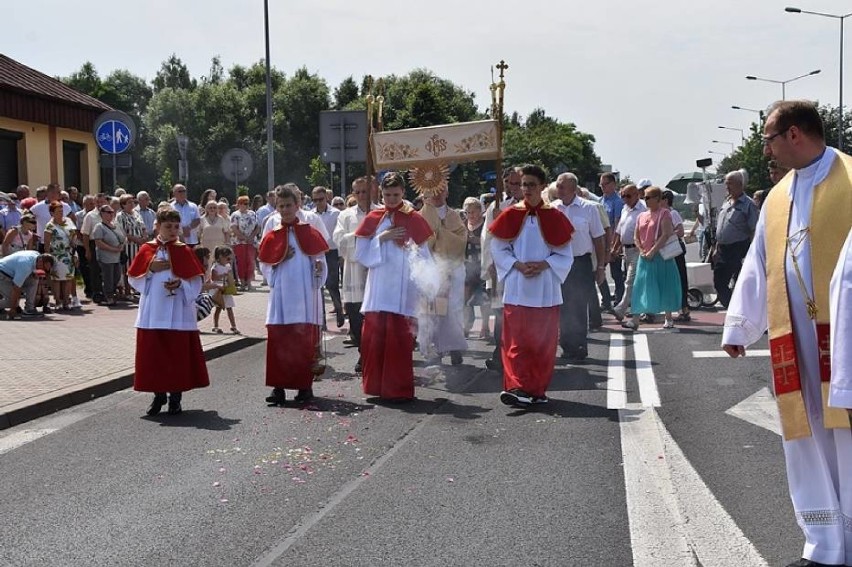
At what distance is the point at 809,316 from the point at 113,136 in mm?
12462

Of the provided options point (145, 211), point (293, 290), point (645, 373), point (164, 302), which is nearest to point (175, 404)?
point (164, 302)

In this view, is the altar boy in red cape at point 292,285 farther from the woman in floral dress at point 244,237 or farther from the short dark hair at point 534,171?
the woman in floral dress at point 244,237

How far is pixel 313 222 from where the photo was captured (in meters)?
12.2

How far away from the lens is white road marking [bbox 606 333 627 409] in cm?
1019

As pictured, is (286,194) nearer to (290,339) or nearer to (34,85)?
(290,339)

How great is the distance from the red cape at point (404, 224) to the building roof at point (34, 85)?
19.2 metres

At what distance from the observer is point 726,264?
16.9 metres

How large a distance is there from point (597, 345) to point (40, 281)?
846cm

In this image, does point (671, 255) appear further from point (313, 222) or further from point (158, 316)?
point (158, 316)

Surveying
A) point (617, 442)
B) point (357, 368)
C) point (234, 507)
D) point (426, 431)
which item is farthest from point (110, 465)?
point (357, 368)

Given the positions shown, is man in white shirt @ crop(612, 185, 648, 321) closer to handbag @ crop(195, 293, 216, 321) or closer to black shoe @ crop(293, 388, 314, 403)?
black shoe @ crop(293, 388, 314, 403)

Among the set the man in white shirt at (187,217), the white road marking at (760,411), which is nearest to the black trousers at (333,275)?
the man in white shirt at (187,217)

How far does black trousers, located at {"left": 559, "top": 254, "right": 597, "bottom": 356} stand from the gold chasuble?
7.41 metres

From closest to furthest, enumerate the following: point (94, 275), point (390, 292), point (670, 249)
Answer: point (390, 292)
point (670, 249)
point (94, 275)
